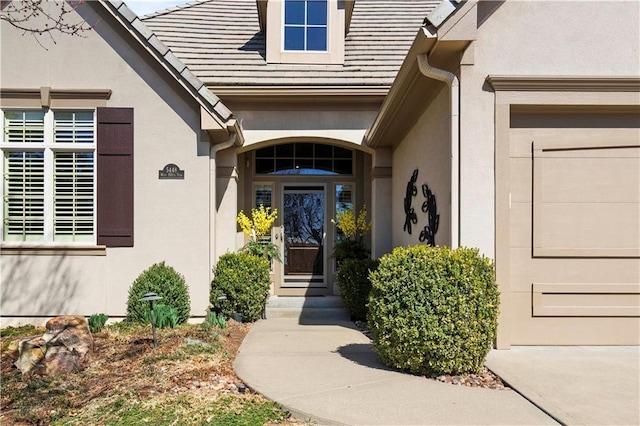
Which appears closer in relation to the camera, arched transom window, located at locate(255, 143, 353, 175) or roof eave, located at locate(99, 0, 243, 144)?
roof eave, located at locate(99, 0, 243, 144)

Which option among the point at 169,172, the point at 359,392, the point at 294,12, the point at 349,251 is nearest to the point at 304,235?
the point at 349,251

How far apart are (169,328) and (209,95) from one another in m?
3.62

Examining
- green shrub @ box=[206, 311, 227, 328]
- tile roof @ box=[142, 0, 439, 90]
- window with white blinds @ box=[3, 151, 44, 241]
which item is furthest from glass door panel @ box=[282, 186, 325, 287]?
window with white blinds @ box=[3, 151, 44, 241]

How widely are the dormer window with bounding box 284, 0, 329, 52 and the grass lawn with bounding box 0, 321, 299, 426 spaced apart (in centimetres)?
652

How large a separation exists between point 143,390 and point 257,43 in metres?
7.95

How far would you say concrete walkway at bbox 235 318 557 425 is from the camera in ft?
11.9

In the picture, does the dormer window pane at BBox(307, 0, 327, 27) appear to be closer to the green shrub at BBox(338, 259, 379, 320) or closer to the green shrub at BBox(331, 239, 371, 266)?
the green shrub at BBox(331, 239, 371, 266)

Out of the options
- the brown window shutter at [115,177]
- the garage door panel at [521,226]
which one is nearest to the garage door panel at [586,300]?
the garage door panel at [521,226]

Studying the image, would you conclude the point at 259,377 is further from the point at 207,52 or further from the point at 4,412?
the point at 207,52

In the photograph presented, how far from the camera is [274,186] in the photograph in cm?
1019

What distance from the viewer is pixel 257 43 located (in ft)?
33.0

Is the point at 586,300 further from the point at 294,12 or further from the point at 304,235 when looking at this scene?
the point at 294,12

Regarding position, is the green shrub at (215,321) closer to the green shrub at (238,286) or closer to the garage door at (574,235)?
the green shrub at (238,286)

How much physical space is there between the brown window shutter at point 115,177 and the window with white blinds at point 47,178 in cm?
17
